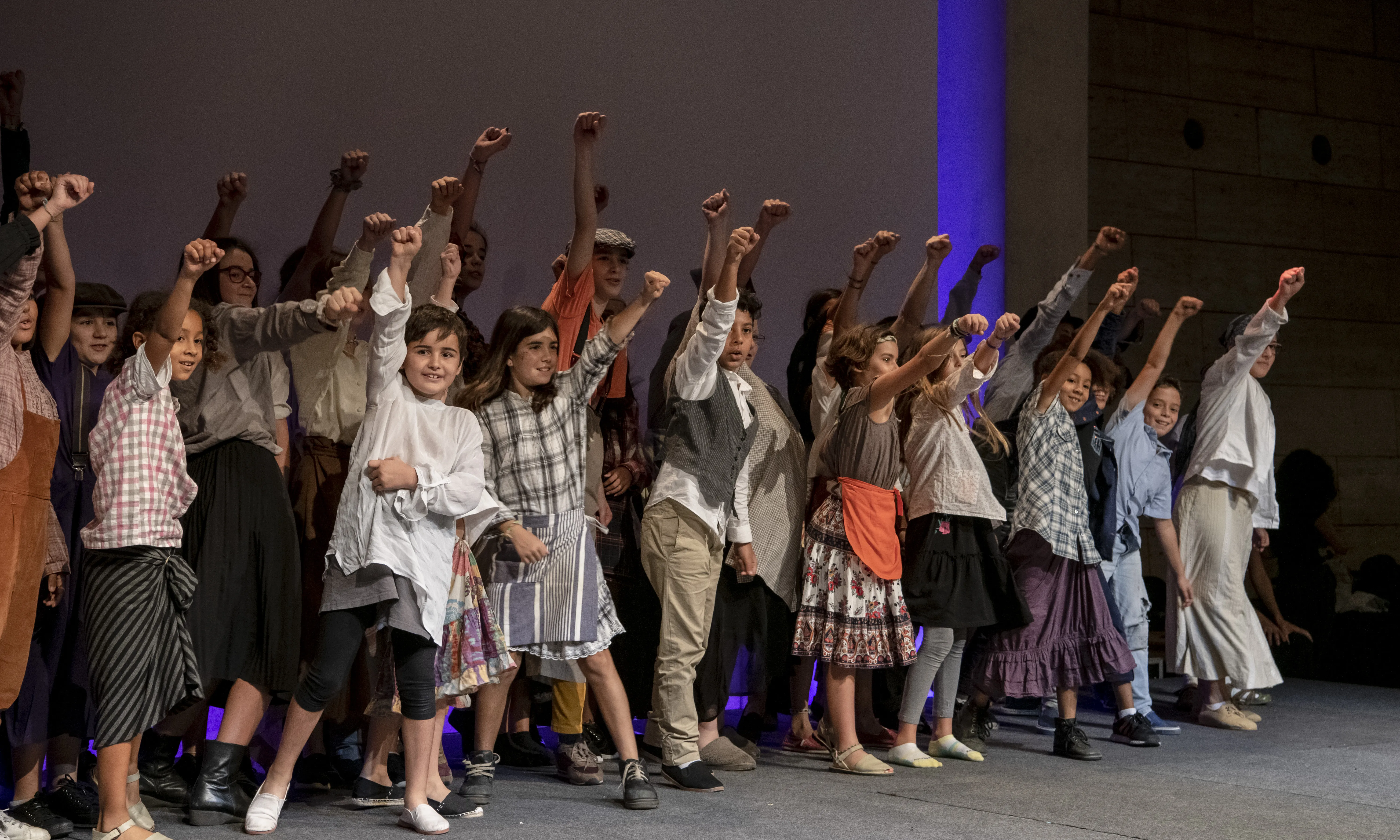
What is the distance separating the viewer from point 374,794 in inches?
121

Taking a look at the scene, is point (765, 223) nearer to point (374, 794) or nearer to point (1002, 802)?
point (1002, 802)

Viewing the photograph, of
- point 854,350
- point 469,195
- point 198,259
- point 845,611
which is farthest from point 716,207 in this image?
point 198,259

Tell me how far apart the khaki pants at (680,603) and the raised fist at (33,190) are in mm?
1609

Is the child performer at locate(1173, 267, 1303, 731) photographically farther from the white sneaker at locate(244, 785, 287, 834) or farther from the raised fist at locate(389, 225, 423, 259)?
the white sneaker at locate(244, 785, 287, 834)

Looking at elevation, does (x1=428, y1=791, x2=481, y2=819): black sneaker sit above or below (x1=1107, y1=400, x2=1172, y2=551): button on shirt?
below

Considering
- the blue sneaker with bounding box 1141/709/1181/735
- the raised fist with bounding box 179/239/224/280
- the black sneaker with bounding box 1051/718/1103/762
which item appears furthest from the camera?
the blue sneaker with bounding box 1141/709/1181/735

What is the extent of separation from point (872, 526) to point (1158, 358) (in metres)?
1.49

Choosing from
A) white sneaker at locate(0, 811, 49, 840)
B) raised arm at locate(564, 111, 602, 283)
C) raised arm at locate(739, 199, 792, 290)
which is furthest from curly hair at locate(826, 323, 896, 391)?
white sneaker at locate(0, 811, 49, 840)

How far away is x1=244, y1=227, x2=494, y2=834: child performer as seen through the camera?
9.17 ft

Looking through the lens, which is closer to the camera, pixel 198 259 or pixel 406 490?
pixel 198 259

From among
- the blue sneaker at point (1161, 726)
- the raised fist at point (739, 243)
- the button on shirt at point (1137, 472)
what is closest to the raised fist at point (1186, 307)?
the button on shirt at point (1137, 472)

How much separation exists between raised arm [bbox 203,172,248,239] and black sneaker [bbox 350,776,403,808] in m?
1.46

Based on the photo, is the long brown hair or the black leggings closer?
the black leggings

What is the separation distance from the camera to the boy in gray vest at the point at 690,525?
3.31m
